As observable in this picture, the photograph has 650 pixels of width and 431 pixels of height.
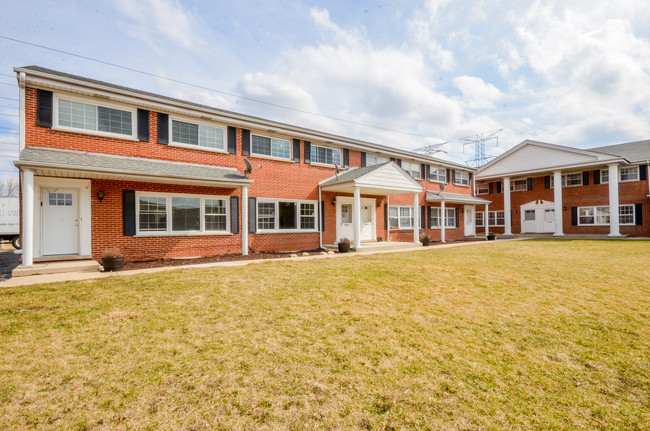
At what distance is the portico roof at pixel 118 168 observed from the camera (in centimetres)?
849

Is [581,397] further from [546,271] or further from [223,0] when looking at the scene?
[223,0]

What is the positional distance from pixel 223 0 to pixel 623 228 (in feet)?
97.5

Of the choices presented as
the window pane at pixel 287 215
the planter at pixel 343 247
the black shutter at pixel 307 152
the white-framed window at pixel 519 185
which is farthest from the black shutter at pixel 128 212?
the white-framed window at pixel 519 185

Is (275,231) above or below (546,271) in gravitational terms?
above

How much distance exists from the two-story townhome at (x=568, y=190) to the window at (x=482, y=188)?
1.32 ft

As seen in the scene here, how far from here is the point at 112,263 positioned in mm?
8867

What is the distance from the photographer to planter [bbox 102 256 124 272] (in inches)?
346

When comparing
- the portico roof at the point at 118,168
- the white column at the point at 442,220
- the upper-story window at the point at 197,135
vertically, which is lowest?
the white column at the point at 442,220

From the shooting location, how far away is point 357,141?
17109 millimetres

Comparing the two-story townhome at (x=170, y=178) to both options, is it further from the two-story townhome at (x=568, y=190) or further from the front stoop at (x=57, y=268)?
the two-story townhome at (x=568, y=190)

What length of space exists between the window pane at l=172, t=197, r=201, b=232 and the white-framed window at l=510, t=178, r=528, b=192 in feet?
92.9

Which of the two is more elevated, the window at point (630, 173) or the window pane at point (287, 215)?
the window at point (630, 173)

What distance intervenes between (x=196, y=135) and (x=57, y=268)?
21.4 feet

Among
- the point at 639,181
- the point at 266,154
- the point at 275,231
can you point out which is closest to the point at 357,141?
the point at 266,154
